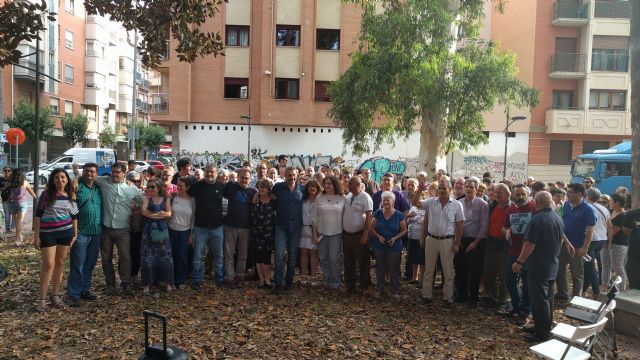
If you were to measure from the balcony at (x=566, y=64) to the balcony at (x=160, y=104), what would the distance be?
24.3 m

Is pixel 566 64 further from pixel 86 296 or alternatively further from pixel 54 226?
pixel 54 226

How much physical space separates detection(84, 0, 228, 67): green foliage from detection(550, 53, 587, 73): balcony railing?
30052mm

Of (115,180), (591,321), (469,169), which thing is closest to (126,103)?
(469,169)

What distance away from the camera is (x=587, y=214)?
7027 millimetres

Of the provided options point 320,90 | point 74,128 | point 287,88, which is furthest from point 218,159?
point 74,128

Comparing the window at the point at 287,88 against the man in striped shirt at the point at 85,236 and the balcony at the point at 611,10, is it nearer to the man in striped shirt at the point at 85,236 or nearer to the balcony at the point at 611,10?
the balcony at the point at 611,10

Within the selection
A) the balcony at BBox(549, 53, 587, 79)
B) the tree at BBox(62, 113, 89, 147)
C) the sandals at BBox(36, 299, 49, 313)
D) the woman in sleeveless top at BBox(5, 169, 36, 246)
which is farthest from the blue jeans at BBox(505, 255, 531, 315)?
the tree at BBox(62, 113, 89, 147)

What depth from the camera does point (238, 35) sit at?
2944 cm

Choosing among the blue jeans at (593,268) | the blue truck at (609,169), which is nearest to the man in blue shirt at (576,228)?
the blue jeans at (593,268)

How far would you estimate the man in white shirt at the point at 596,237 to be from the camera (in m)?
7.76

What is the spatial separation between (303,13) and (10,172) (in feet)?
69.0

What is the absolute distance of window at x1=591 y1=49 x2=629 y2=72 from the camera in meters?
30.6

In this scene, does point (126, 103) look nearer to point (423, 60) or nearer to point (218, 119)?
point (218, 119)

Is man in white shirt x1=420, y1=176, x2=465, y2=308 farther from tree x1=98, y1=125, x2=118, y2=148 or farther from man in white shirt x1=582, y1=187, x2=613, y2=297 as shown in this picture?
tree x1=98, y1=125, x2=118, y2=148
